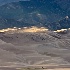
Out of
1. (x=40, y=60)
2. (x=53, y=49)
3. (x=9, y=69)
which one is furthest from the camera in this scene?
(x=53, y=49)

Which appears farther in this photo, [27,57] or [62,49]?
[62,49]

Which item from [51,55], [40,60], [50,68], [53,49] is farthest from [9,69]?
[53,49]

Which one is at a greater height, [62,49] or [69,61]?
[62,49]

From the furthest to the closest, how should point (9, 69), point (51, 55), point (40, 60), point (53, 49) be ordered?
point (53, 49) < point (51, 55) < point (40, 60) < point (9, 69)

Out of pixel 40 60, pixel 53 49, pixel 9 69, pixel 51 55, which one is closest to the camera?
pixel 9 69

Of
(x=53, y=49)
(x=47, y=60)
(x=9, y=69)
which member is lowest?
(x=9, y=69)

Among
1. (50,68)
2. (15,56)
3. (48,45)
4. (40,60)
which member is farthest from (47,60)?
(48,45)

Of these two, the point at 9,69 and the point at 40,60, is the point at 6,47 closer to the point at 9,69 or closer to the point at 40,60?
the point at 40,60

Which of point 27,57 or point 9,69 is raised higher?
point 27,57

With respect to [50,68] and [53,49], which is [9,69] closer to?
[50,68]
